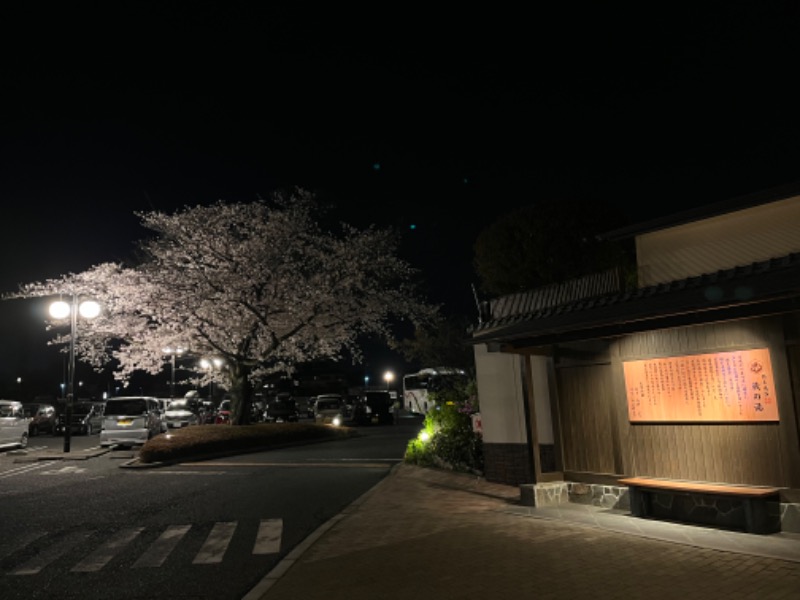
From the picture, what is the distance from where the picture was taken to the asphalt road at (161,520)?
6.70m

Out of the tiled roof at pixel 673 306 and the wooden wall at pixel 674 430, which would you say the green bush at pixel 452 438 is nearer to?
the wooden wall at pixel 674 430

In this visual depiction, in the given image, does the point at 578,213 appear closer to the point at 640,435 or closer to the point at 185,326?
the point at 640,435

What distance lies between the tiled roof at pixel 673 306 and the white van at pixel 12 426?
69.6 ft

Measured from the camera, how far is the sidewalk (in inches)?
223

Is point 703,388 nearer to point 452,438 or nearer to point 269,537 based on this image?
point 269,537

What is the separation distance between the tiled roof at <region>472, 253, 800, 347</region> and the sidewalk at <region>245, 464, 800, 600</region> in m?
2.70

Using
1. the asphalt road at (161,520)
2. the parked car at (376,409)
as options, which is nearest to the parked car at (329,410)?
the parked car at (376,409)

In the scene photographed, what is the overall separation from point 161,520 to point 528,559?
21.3 feet

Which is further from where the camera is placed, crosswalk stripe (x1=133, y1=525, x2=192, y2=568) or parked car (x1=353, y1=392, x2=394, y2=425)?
parked car (x1=353, y1=392, x2=394, y2=425)

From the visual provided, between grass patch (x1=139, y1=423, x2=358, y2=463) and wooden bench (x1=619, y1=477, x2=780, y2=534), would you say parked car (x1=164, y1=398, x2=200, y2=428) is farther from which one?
wooden bench (x1=619, y1=477, x2=780, y2=534)

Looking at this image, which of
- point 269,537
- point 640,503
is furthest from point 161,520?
point 640,503

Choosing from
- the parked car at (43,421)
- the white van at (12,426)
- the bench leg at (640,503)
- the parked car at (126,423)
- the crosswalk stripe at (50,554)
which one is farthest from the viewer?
the parked car at (43,421)

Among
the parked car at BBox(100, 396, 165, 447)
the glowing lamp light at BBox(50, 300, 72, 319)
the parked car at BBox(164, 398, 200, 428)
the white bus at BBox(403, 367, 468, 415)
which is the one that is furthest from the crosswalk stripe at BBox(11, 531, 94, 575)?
the white bus at BBox(403, 367, 468, 415)

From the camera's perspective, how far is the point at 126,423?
22.9m
